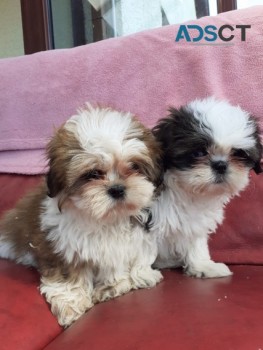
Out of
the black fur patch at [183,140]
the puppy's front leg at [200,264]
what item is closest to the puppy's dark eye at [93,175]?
the black fur patch at [183,140]

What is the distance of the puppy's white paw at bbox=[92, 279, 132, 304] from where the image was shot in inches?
59.4

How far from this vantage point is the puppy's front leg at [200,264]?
1.64m

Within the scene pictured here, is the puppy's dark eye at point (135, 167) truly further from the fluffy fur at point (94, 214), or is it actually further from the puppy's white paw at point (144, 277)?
the puppy's white paw at point (144, 277)

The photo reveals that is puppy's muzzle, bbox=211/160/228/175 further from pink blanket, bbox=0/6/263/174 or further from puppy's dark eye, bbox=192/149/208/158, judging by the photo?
pink blanket, bbox=0/6/263/174

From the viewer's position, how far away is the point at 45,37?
323 cm

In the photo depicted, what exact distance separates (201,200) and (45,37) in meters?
2.08

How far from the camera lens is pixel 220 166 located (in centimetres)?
147

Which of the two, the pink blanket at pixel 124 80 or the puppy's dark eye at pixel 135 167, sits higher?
the pink blanket at pixel 124 80

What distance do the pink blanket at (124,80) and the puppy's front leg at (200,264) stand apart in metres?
0.60

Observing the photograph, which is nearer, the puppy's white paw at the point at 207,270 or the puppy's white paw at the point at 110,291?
the puppy's white paw at the point at 110,291

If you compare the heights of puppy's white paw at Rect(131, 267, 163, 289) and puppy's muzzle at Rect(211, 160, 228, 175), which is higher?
puppy's muzzle at Rect(211, 160, 228, 175)

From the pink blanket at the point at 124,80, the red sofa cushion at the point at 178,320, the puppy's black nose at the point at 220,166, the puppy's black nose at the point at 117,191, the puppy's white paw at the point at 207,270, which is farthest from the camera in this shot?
the pink blanket at the point at 124,80
